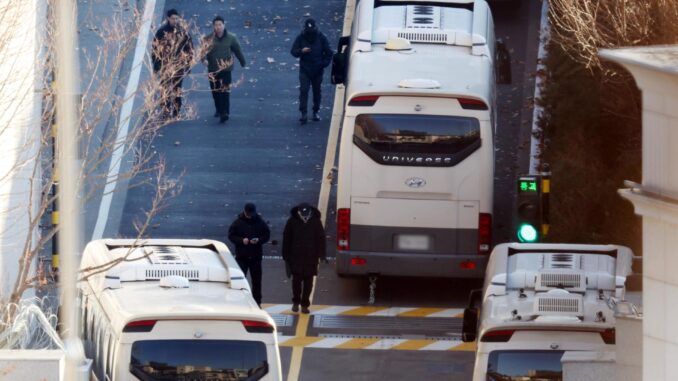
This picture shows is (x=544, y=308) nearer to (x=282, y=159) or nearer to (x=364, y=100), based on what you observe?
(x=364, y=100)

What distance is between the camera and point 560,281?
55.8 feet

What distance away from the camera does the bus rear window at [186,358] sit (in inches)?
606

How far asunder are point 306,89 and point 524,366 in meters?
14.7

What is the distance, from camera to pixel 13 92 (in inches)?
723

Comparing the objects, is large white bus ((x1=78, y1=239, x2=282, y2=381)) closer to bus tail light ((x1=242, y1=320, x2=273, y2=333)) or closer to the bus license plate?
bus tail light ((x1=242, y1=320, x2=273, y2=333))

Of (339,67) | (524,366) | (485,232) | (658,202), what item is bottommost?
(524,366)

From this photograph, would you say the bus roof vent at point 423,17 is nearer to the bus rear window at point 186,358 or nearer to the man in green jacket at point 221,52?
the man in green jacket at point 221,52

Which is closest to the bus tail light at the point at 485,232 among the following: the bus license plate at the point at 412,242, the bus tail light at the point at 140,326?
the bus license plate at the point at 412,242

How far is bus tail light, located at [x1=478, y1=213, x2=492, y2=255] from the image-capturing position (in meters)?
22.7

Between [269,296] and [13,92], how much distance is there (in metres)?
6.49

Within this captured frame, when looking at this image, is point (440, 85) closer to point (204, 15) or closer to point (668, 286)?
point (668, 286)

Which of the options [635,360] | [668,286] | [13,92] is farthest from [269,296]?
[668,286]

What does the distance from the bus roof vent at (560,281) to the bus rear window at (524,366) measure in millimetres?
1460

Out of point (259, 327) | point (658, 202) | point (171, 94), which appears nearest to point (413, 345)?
point (171, 94)
